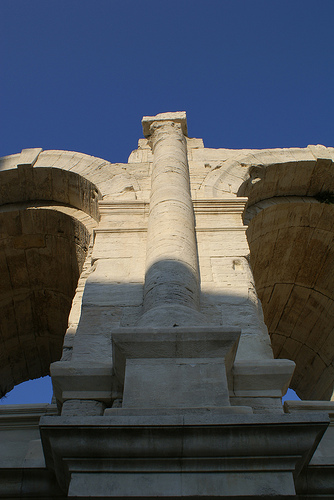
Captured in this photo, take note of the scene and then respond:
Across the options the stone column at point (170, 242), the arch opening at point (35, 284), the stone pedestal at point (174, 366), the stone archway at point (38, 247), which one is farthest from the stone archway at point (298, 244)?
the stone pedestal at point (174, 366)

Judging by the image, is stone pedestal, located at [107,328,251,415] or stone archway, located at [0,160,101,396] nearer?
stone pedestal, located at [107,328,251,415]

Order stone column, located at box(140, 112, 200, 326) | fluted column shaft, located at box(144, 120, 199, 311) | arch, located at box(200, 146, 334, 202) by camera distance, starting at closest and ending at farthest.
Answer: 1. stone column, located at box(140, 112, 200, 326)
2. fluted column shaft, located at box(144, 120, 199, 311)
3. arch, located at box(200, 146, 334, 202)

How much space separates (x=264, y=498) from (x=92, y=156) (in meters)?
6.03

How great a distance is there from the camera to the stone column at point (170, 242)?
3814mm

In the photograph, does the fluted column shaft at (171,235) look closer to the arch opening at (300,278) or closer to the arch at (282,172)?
the arch at (282,172)

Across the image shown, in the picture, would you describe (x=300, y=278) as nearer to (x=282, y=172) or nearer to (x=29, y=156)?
(x=282, y=172)

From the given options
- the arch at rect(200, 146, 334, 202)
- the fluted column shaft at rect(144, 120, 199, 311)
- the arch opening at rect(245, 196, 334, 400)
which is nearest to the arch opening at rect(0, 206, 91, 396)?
the fluted column shaft at rect(144, 120, 199, 311)

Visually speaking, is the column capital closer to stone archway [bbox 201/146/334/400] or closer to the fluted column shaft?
the fluted column shaft

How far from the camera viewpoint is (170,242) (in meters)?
4.72

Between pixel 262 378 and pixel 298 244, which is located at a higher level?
A: pixel 298 244

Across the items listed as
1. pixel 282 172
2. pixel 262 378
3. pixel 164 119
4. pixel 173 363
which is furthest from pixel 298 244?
pixel 173 363

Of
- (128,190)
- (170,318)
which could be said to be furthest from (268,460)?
(128,190)

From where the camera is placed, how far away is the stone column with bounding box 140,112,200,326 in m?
3.81

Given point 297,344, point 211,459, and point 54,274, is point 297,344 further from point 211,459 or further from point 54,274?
point 211,459
